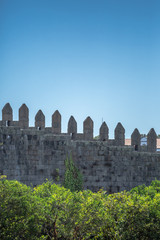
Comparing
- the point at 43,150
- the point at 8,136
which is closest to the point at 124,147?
the point at 43,150

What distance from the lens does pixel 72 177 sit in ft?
61.7

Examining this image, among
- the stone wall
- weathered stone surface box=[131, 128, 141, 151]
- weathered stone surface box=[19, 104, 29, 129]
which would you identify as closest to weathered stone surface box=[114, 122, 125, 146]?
the stone wall

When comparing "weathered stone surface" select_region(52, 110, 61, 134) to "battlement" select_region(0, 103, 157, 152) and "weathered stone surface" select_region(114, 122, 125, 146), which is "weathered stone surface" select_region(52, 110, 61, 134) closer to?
"battlement" select_region(0, 103, 157, 152)

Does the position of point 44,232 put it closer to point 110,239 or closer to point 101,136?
point 110,239

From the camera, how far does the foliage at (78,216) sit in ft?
33.7

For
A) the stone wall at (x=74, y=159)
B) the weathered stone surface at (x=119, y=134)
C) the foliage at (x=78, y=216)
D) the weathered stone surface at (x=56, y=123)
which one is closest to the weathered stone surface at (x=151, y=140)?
the stone wall at (x=74, y=159)

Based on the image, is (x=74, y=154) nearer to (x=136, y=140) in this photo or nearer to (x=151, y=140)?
(x=136, y=140)

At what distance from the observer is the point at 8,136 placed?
17.3m

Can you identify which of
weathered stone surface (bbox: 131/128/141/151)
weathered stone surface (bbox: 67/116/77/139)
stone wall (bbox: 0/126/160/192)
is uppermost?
weathered stone surface (bbox: 67/116/77/139)

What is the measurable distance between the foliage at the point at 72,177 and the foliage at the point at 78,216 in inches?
289

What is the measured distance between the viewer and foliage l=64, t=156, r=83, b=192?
1862cm

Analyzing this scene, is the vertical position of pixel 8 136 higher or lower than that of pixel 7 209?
higher

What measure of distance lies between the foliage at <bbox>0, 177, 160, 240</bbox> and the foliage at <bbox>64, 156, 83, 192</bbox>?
7346 mm

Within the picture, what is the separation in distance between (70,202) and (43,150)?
24.7 ft
